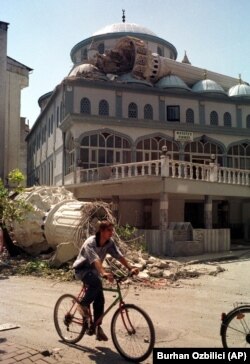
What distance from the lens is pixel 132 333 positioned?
482 centimetres

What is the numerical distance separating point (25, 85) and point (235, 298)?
80.0 feet

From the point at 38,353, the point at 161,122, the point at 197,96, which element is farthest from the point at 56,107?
the point at 38,353

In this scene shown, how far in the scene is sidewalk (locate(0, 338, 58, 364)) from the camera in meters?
4.59

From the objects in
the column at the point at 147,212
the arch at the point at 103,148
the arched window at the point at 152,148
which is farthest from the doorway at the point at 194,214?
the arch at the point at 103,148

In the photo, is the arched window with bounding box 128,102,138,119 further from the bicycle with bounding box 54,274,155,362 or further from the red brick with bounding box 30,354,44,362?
the red brick with bounding box 30,354,44,362

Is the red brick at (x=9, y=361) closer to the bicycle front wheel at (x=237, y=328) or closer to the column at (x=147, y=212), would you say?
the bicycle front wheel at (x=237, y=328)

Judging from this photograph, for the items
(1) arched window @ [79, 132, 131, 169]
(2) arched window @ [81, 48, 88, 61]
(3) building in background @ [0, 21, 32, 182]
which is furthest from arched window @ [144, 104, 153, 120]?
(2) arched window @ [81, 48, 88, 61]

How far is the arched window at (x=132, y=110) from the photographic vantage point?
2623cm

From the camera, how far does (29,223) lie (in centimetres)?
1375

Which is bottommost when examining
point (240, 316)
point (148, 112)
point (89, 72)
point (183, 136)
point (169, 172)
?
point (240, 316)

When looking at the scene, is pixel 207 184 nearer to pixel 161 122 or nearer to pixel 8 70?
pixel 161 122

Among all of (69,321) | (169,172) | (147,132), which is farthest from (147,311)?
(147,132)
